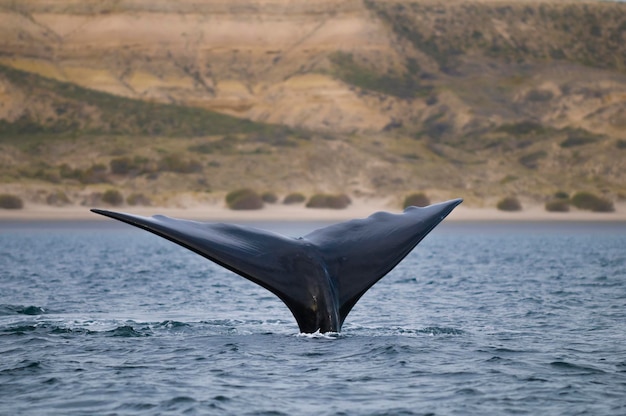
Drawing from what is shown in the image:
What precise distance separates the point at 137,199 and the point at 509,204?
2932 cm

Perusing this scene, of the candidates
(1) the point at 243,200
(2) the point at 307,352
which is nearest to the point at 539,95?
(1) the point at 243,200

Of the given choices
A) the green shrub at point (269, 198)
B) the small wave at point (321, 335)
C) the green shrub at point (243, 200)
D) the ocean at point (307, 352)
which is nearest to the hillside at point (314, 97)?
the green shrub at point (243, 200)

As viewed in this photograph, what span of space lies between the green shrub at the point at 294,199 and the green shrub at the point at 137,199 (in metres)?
11.5

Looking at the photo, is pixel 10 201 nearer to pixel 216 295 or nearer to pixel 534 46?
pixel 216 295

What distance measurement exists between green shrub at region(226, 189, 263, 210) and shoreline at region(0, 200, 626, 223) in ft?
2.30

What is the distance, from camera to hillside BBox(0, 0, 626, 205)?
93438 mm

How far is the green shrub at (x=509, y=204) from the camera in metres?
83.8

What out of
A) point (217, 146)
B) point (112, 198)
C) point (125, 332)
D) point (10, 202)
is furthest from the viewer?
point (217, 146)

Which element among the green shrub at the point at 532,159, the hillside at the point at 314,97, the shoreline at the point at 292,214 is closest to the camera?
the shoreline at the point at 292,214

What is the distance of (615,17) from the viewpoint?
136875 mm

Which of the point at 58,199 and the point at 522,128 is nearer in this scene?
the point at 58,199

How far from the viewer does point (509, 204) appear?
8394 cm

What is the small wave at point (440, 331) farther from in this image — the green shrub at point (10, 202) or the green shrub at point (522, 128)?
the green shrub at point (522, 128)

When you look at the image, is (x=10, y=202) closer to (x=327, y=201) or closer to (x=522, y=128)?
(x=327, y=201)
